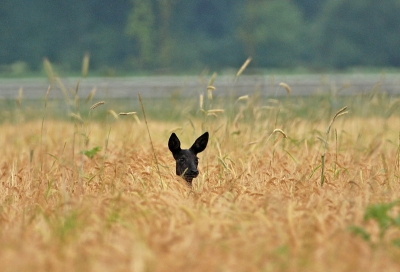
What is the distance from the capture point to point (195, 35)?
33094 mm

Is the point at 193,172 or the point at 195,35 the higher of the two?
the point at 195,35

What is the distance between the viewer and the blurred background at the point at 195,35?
2889 cm

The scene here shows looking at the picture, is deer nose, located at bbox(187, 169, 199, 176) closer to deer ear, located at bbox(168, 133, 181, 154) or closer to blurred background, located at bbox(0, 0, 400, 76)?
deer ear, located at bbox(168, 133, 181, 154)

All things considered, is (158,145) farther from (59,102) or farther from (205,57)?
(205,57)

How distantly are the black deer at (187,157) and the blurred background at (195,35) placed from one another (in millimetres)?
21081

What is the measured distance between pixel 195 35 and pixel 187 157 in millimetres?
27511

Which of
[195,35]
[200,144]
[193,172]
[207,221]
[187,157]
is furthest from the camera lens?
[195,35]

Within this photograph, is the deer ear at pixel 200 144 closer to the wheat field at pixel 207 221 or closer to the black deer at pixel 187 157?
the black deer at pixel 187 157

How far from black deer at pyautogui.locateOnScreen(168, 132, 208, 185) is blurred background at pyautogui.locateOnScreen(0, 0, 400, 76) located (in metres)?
21.1

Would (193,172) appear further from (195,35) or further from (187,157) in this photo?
(195,35)

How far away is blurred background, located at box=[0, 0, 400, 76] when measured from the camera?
2889 centimetres

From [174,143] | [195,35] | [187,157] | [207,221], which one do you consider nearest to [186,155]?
[187,157]

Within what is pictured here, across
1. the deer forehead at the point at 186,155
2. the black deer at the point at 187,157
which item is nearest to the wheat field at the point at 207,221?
the black deer at the point at 187,157

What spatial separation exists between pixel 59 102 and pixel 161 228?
10224 millimetres
